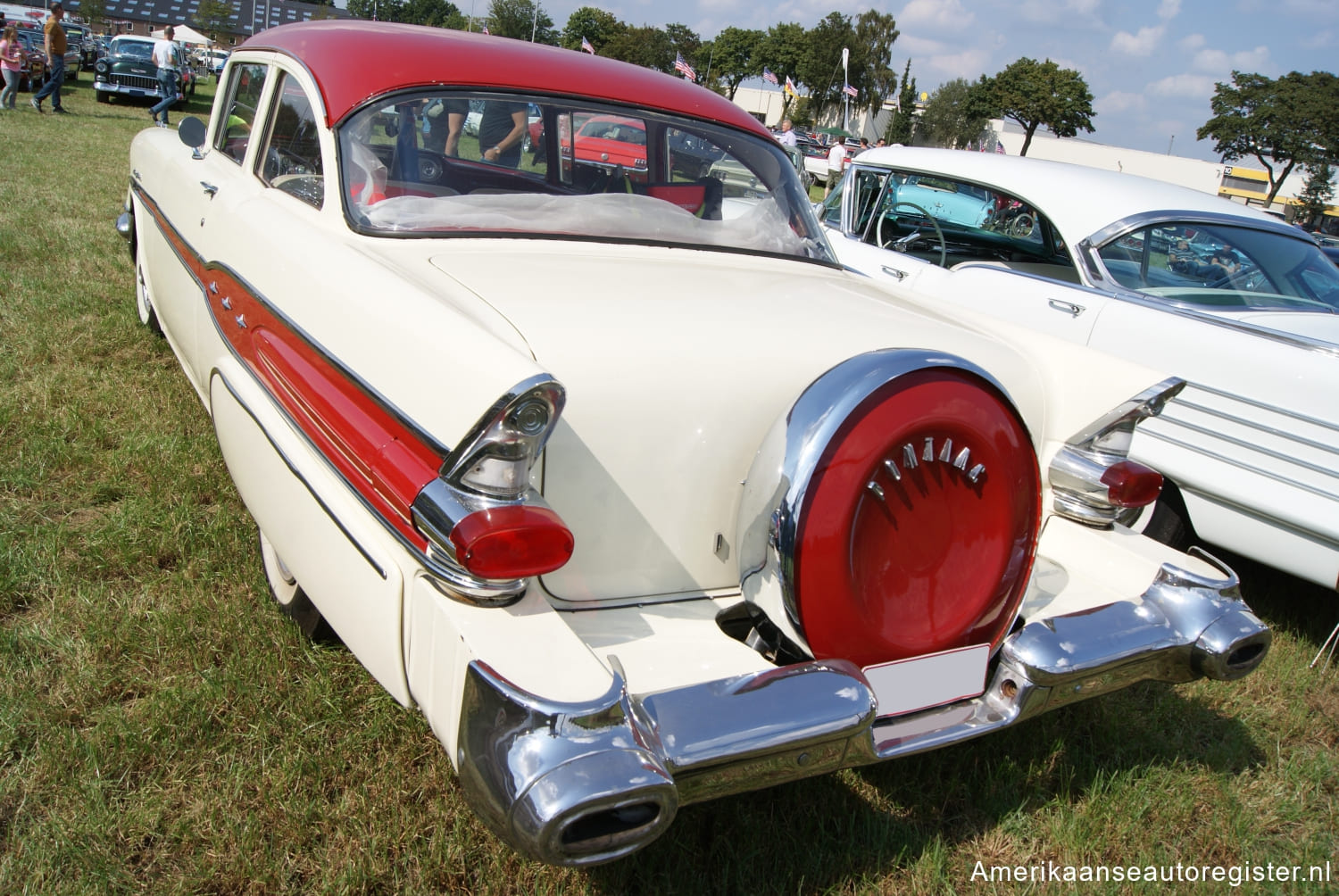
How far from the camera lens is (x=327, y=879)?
5.55 ft

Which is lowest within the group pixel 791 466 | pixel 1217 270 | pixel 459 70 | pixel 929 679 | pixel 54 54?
pixel 54 54

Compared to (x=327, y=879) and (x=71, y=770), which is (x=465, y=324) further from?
(x=71, y=770)

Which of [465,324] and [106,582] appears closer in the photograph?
[465,324]

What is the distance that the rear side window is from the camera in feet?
10.2

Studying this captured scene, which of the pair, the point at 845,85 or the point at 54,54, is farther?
the point at 845,85

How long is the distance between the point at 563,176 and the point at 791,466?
1.52 metres

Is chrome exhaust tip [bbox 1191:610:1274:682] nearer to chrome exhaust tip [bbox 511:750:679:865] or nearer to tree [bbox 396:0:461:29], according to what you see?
chrome exhaust tip [bbox 511:750:679:865]

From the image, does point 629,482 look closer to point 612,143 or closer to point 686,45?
point 612,143

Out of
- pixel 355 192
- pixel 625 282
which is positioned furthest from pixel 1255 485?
pixel 355 192

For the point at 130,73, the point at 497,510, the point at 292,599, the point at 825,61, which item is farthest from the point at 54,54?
the point at 825,61

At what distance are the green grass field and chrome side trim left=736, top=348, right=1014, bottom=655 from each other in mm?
595

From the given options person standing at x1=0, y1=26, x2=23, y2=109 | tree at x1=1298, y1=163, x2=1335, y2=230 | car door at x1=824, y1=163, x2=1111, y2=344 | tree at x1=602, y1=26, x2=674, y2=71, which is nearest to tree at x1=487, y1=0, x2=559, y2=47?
tree at x1=602, y1=26, x2=674, y2=71

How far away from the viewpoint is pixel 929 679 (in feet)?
5.79

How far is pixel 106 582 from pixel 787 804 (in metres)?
1.95
